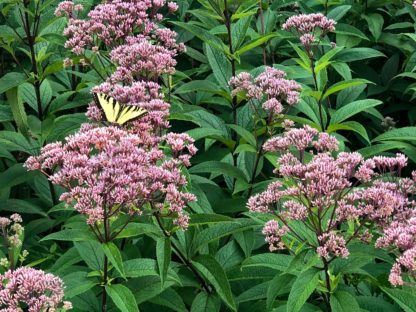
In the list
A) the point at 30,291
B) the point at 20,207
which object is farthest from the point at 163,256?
the point at 20,207

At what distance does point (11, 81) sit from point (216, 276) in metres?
2.77

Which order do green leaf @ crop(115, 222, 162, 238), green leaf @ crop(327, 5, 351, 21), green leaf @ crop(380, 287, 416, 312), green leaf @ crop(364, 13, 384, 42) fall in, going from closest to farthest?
green leaf @ crop(380, 287, 416, 312) → green leaf @ crop(115, 222, 162, 238) → green leaf @ crop(327, 5, 351, 21) → green leaf @ crop(364, 13, 384, 42)

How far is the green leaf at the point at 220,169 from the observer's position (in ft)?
16.6

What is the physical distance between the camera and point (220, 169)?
509 cm

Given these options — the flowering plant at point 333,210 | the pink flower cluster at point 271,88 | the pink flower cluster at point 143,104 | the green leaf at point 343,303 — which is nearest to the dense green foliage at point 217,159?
the green leaf at point 343,303

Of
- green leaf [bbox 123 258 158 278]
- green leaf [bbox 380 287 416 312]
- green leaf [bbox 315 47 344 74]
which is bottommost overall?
green leaf [bbox 123 258 158 278]

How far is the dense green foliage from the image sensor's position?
3.93m

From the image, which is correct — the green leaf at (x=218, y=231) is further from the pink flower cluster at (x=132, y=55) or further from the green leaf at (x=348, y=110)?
the green leaf at (x=348, y=110)

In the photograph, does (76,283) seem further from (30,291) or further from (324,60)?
(324,60)

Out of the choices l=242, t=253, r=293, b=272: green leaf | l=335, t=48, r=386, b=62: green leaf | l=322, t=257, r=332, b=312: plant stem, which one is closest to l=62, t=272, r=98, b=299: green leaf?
l=242, t=253, r=293, b=272: green leaf

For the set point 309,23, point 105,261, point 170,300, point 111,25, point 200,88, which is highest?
point 111,25

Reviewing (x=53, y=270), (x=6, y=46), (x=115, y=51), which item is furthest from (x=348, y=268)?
(x=6, y=46)

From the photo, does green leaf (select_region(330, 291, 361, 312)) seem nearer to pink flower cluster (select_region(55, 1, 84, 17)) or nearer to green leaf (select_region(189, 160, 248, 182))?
green leaf (select_region(189, 160, 248, 182))

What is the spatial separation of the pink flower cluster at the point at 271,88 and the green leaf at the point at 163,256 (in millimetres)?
1507
